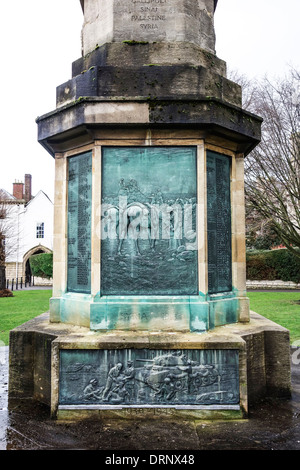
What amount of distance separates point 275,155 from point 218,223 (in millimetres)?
12909

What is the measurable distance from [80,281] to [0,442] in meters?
2.20

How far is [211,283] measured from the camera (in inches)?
205

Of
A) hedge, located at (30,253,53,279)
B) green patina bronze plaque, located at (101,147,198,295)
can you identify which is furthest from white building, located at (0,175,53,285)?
green patina bronze plaque, located at (101,147,198,295)

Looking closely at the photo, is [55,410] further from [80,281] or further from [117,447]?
[80,281]

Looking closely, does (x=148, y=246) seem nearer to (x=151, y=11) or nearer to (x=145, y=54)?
(x=145, y=54)

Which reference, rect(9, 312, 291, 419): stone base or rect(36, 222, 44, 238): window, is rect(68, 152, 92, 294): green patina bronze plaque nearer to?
rect(9, 312, 291, 419): stone base

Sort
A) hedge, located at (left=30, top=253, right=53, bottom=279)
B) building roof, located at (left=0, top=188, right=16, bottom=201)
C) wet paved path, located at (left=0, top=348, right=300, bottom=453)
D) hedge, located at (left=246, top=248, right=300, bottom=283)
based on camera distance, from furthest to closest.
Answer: building roof, located at (left=0, top=188, right=16, bottom=201), hedge, located at (left=30, top=253, right=53, bottom=279), hedge, located at (left=246, top=248, right=300, bottom=283), wet paved path, located at (left=0, top=348, right=300, bottom=453)

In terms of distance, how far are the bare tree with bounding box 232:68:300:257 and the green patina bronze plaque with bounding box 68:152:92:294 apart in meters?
12.9

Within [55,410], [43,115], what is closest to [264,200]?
[43,115]

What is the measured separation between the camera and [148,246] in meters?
4.98

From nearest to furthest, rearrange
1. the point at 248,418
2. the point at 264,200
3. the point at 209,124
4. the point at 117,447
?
the point at 117,447, the point at 248,418, the point at 209,124, the point at 264,200

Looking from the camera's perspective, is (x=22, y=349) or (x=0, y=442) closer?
(x=0, y=442)

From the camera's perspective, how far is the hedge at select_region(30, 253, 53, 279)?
36.8 metres

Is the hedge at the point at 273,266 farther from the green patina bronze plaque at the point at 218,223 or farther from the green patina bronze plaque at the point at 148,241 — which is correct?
the green patina bronze plaque at the point at 148,241
